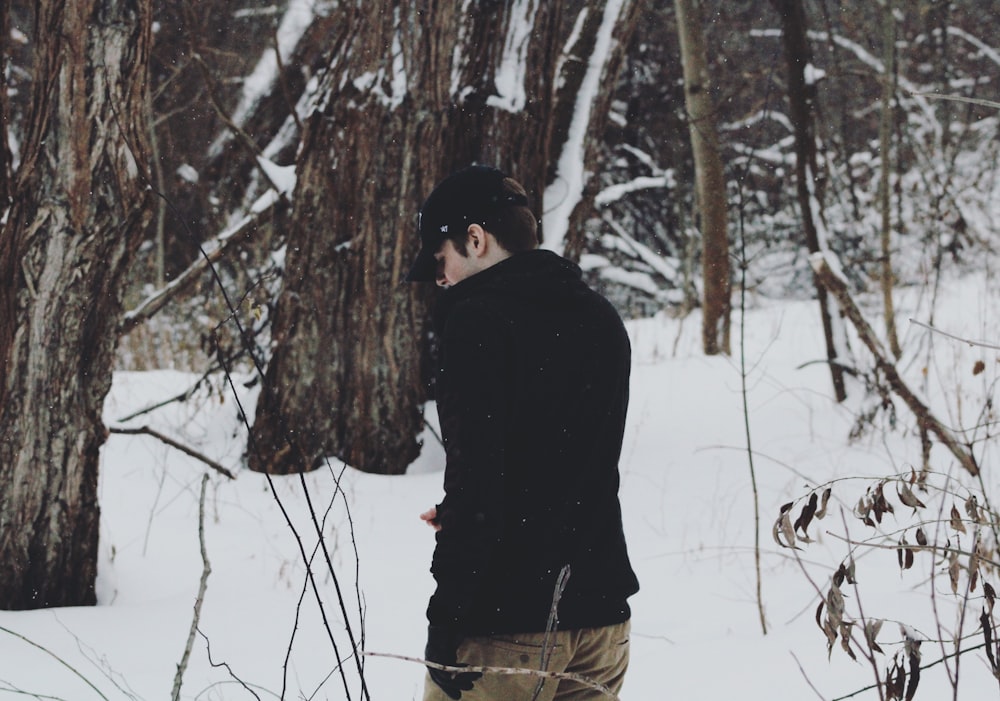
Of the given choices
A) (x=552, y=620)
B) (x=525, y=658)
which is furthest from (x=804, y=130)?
(x=552, y=620)

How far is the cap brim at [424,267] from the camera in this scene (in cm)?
182

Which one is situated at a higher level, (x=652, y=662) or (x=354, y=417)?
(x=354, y=417)

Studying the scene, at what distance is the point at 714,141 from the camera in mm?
8039

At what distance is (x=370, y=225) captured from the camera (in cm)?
506

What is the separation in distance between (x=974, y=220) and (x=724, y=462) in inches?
527

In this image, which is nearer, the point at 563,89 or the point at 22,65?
the point at 563,89

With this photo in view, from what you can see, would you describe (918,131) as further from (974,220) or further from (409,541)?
(409,541)

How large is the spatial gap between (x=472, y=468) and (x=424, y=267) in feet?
1.63

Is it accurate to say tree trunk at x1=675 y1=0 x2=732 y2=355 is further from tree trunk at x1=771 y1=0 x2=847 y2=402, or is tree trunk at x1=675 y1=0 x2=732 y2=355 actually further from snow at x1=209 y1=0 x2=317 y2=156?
snow at x1=209 y1=0 x2=317 y2=156

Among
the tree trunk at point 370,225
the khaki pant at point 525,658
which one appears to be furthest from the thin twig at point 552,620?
the tree trunk at point 370,225

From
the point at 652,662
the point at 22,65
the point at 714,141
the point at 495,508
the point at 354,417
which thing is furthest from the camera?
the point at 22,65

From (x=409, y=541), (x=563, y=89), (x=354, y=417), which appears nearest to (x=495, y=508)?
(x=409, y=541)

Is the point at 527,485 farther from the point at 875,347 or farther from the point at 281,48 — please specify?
the point at 281,48

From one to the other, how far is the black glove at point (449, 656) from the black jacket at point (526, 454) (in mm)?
22
